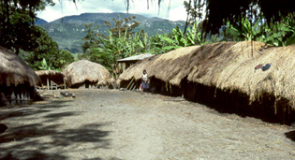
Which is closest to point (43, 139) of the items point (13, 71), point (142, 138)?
point (142, 138)

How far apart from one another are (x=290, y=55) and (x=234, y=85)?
1549 millimetres

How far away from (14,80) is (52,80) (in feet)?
42.8

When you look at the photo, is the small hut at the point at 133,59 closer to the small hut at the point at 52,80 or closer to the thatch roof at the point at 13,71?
the small hut at the point at 52,80

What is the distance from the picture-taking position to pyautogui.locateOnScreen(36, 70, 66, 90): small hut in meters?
18.8

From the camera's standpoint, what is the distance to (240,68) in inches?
263

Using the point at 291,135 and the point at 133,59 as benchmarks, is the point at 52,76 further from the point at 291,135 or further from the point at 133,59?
the point at 291,135

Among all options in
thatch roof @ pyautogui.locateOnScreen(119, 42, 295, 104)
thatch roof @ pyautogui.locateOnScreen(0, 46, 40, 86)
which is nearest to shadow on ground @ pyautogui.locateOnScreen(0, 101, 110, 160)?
thatch roof @ pyautogui.locateOnScreen(0, 46, 40, 86)

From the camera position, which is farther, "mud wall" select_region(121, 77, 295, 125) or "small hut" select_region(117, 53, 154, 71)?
"small hut" select_region(117, 53, 154, 71)

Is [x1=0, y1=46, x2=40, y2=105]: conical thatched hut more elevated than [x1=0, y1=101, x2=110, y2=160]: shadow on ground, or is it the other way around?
[x1=0, y1=46, x2=40, y2=105]: conical thatched hut

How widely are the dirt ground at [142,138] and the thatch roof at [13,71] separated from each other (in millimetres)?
2211

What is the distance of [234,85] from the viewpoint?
636cm

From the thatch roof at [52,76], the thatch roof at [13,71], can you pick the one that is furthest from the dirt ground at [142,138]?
the thatch roof at [52,76]

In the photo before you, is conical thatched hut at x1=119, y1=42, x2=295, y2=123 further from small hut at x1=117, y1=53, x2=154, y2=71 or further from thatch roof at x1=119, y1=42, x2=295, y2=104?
small hut at x1=117, y1=53, x2=154, y2=71

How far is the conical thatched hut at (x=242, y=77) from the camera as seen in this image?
5270 mm
